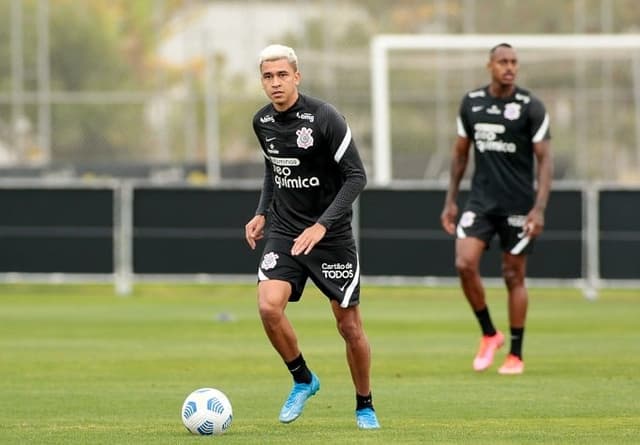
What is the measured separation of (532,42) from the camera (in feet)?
100

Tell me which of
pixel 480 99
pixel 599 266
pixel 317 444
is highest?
pixel 480 99

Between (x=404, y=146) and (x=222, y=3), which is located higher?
(x=222, y=3)

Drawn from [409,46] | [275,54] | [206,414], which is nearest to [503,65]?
[275,54]

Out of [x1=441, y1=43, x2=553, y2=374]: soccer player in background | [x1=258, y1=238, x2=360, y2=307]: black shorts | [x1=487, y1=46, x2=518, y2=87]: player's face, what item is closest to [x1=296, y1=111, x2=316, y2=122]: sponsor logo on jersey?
[x1=258, y1=238, x2=360, y2=307]: black shorts

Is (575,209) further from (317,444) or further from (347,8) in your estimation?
(347,8)

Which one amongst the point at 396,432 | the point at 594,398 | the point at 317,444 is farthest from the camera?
the point at 594,398

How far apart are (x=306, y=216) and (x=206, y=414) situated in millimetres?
1404

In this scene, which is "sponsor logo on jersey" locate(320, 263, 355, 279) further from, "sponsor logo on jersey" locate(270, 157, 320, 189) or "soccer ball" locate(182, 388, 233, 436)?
"soccer ball" locate(182, 388, 233, 436)

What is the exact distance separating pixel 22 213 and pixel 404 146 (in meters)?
18.4

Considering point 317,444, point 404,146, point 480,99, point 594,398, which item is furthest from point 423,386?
point 404,146

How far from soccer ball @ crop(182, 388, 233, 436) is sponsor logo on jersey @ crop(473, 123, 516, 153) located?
5.20 metres

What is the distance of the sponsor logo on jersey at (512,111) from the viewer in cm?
1449

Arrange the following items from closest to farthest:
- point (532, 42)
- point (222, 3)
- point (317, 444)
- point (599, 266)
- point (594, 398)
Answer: point (317, 444), point (594, 398), point (599, 266), point (532, 42), point (222, 3)

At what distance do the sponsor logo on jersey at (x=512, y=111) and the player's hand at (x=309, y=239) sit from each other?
4696mm
